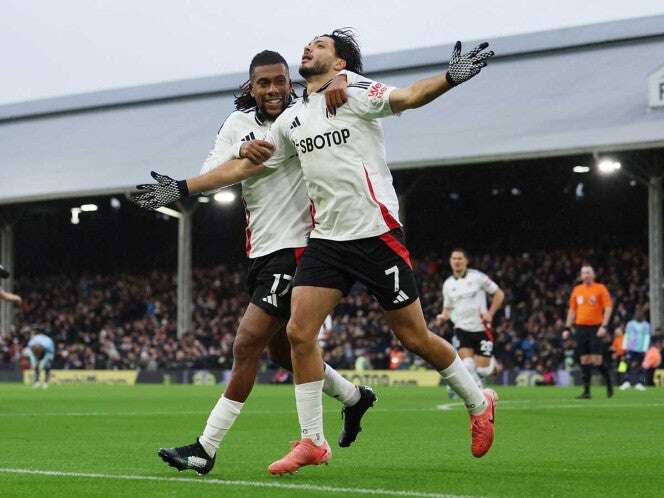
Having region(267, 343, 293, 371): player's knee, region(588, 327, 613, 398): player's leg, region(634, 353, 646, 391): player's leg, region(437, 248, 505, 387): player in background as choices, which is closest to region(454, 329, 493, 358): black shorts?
region(437, 248, 505, 387): player in background

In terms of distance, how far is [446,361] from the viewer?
745 cm

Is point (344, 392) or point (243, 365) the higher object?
point (243, 365)

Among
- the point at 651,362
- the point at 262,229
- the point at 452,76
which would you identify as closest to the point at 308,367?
the point at 262,229

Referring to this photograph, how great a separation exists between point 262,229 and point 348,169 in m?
0.87

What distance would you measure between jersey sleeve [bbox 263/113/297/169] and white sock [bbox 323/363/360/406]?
50.2 inches

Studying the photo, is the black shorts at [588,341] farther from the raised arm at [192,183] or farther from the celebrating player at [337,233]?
the raised arm at [192,183]

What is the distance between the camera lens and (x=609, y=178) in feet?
141

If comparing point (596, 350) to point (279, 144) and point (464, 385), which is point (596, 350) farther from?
point (279, 144)

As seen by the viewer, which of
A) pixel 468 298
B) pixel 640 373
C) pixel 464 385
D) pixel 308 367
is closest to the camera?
pixel 308 367

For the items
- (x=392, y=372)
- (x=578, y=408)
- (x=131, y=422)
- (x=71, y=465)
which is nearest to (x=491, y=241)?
(x=392, y=372)

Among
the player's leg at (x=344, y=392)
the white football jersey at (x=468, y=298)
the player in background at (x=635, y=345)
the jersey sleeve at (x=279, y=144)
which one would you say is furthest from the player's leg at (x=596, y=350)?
the jersey sleeve at (x=279, y=144)

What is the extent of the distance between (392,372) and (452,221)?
13.3m

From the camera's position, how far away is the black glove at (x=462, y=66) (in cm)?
640

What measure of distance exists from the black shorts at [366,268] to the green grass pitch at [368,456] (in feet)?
3.32
